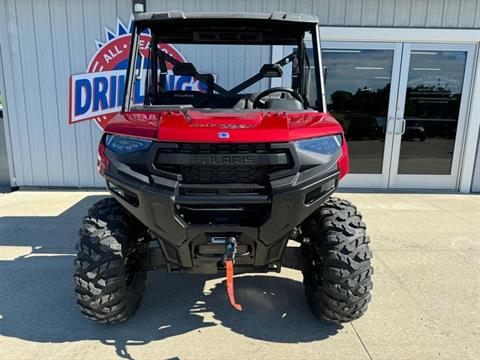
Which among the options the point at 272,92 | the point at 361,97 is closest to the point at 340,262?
the point at 272,92

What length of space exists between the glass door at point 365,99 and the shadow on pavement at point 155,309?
384 centimetres

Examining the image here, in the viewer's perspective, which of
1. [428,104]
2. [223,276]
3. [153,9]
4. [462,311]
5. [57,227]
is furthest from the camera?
[428,104]

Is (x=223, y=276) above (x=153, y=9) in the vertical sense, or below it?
below

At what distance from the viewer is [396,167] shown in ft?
21.5

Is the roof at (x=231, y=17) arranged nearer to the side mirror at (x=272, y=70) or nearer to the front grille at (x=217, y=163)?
the side mirror at (x=272, y=70)

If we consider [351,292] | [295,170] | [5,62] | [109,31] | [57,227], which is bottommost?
[57,227]

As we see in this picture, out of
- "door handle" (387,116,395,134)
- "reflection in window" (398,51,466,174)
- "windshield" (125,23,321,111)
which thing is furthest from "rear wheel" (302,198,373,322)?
"reflection in window" (398,51,466,174)

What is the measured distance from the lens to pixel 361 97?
6.37 m

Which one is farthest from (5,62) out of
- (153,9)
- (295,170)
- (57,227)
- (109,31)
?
(295,170)

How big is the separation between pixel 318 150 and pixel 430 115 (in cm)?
513

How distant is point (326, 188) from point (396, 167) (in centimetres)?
483

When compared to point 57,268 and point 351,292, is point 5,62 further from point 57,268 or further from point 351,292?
point 351,292

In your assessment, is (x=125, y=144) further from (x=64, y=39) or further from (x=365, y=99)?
(x=365, y=99)

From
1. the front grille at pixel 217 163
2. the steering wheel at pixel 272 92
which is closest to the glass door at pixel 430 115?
the steering wheel at pixel 272 92
